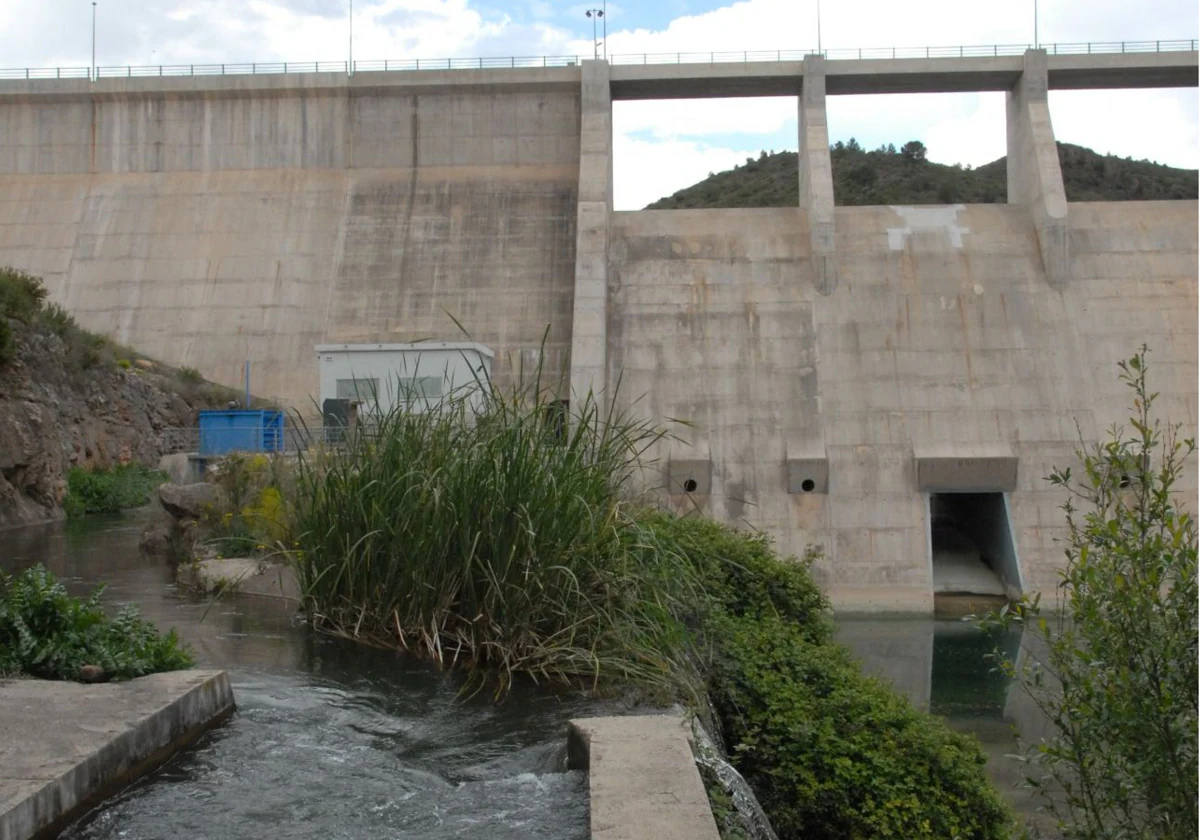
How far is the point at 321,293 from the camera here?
2264cm

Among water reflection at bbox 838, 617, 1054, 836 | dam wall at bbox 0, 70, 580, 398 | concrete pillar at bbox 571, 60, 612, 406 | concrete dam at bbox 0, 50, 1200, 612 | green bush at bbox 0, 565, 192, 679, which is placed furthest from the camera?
dam wall at bbox 0, 70, 580, 398

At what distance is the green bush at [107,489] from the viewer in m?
17.5

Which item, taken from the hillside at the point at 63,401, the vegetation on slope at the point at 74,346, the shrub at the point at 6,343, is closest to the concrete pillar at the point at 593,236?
the vegetation on slope at the point at 74,346

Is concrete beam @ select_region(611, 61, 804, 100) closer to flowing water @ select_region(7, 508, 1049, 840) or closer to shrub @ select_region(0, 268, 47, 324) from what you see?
shrub @ select_region(0, 268, 47, 324)

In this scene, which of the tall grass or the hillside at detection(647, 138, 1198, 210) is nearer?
the tall grass

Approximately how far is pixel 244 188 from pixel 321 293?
129 inches

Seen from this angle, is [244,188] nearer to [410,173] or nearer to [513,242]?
[410,173]

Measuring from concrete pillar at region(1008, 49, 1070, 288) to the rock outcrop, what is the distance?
1490 cm

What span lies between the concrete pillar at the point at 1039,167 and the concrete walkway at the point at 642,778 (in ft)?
54.1

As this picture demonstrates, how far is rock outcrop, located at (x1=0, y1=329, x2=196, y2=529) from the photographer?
Result: 16.1m

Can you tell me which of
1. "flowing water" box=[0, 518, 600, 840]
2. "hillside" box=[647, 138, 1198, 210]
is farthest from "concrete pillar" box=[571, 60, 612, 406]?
"hillside" box=[647, 138, 1198, 210]

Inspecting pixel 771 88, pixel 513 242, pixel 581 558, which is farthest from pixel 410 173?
pixel 581 558

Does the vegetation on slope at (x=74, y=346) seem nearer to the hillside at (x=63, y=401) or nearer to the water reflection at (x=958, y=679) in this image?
the hillside at (x=63, y=401)

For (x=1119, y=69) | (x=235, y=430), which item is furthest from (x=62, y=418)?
(x=1119, y=69)
